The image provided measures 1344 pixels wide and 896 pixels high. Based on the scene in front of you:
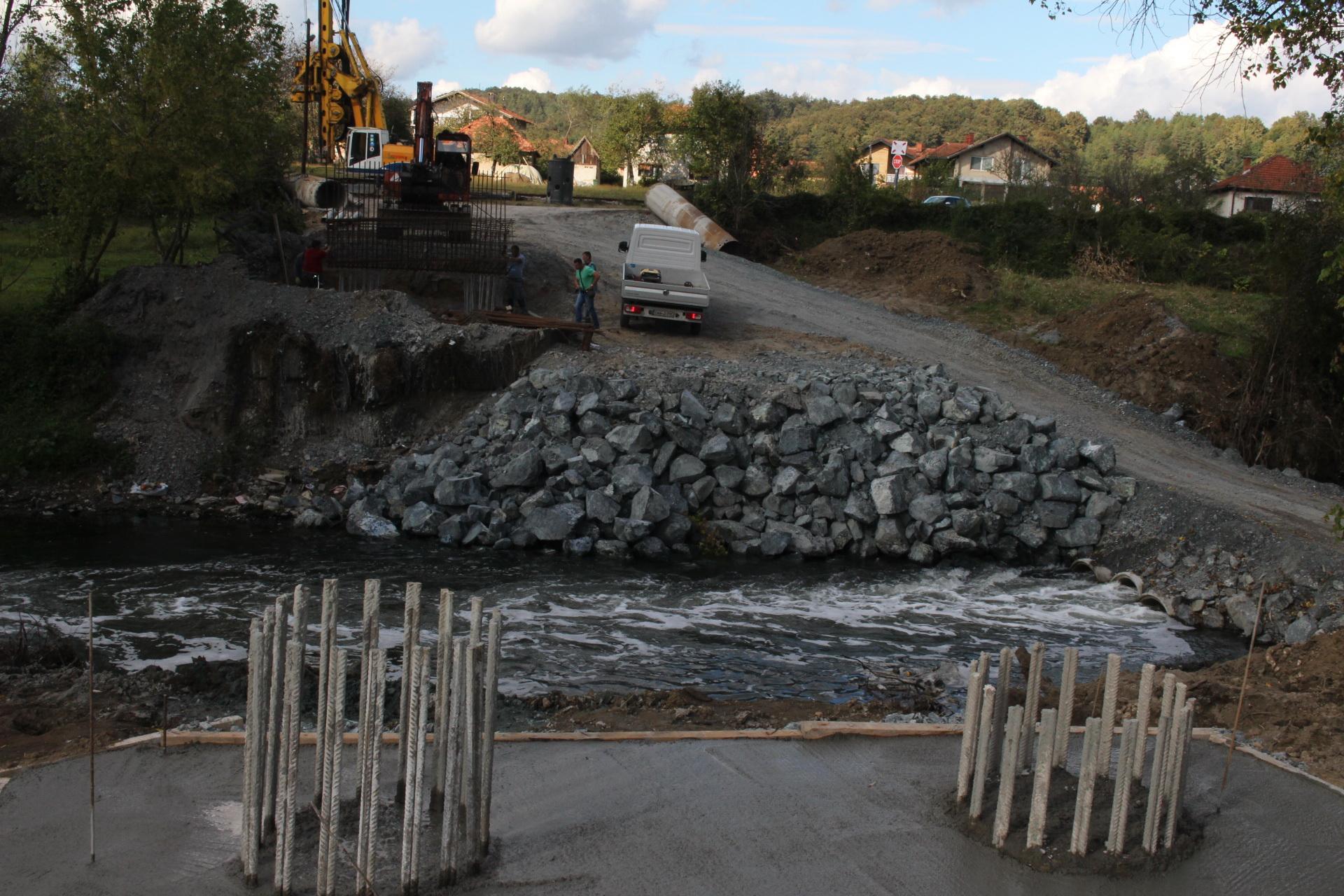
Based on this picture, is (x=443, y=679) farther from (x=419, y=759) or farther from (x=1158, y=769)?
(x=1158, y=769)

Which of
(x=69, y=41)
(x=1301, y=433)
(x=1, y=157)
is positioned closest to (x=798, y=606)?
(x=1301, y=433)

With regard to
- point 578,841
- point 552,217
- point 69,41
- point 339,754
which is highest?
point 69,41

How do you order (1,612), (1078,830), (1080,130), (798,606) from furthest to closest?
(1080,130)
(798,606)
(1,612)
(1078,830)

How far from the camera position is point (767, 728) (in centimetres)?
947

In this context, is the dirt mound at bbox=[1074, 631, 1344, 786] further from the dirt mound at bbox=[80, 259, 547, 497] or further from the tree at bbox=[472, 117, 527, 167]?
the tree at bbox=[472, 117, 527, 167]

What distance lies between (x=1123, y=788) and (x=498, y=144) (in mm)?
55653

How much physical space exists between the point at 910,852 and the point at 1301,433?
1764cm

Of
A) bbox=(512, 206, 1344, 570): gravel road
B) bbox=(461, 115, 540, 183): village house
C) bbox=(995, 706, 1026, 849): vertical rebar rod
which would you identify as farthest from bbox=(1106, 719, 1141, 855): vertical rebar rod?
bbox=(461, 115, 540, 183): village house

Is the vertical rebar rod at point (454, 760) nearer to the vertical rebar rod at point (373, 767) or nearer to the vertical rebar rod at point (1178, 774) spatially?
the vertical rebar rod at point (373, 767)

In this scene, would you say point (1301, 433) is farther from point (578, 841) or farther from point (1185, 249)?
point (578, 841)

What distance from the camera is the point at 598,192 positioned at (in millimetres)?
44938

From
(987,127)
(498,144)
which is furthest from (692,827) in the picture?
(987,127)

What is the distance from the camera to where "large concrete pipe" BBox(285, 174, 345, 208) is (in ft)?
103

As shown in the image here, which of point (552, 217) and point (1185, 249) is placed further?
point (552, 217)
